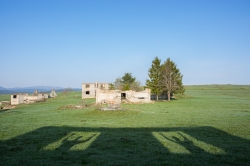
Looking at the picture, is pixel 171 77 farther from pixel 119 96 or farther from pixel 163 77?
pixel 119 96

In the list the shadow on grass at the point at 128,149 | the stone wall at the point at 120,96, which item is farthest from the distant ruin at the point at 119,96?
the shadow on grass at the point at 128,149

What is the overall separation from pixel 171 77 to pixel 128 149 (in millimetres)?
43998

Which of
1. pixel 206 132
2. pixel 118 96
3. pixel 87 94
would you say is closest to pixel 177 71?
pixel 118 96

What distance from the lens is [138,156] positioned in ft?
28.0

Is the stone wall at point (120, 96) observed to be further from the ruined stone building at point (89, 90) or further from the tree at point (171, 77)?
the ruined stone building at point (89, 90)

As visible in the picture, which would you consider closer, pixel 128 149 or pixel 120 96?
pixel 128 149

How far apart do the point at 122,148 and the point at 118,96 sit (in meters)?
30.6

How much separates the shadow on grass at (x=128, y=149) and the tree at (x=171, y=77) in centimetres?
3726

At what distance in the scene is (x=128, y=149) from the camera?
A: 959cm

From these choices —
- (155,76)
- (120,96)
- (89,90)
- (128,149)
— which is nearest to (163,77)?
(155,76)

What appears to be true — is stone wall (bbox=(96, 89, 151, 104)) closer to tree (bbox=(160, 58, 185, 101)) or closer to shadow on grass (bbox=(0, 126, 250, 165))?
tree (bbox=(160, 58, 185, 101))

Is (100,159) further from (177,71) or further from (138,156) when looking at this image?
(177,71)

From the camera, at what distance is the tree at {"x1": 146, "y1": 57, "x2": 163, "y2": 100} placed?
50216 mm

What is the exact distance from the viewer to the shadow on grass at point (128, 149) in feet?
26.0
